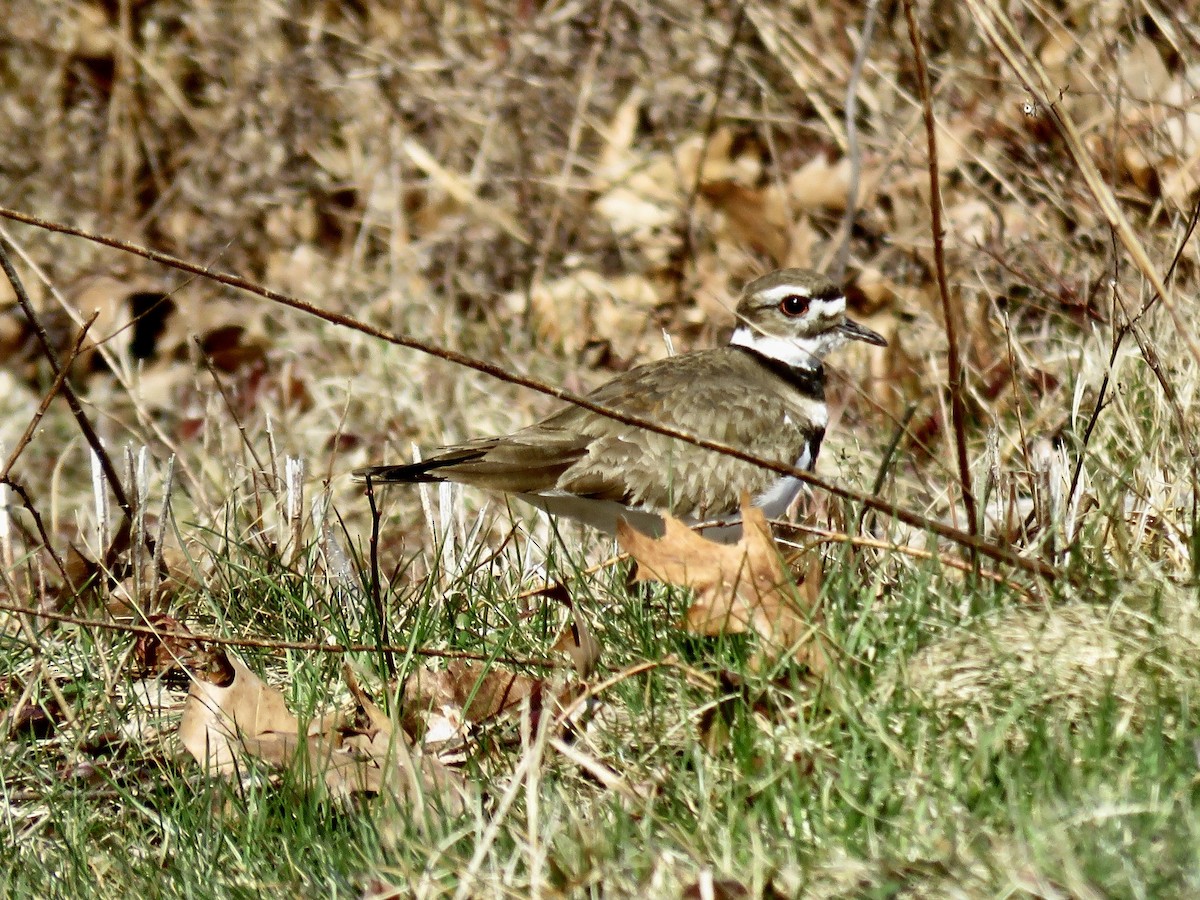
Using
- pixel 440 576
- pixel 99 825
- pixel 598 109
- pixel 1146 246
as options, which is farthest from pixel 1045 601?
pixel 598 109

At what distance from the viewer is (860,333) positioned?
21.4ft

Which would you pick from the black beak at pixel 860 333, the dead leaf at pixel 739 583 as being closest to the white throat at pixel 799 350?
the black beak at pixel 860 333

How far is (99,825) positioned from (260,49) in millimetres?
8123

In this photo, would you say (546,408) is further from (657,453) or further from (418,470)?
(418,470)

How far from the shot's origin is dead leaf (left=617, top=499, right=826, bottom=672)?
3.60 meters

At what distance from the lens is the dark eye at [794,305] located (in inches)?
258

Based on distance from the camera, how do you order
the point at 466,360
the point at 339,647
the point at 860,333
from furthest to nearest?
1. the point at 860,333
2. the point at 339,647
3. the point at 466,360

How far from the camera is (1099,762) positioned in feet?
9.91

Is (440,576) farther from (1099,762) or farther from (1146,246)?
(1146,246)

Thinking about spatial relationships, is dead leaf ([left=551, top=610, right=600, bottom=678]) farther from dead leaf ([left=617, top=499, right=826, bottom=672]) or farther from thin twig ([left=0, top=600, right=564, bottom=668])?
dead leaf ([left=617, top=499, right=826, bottom=672])

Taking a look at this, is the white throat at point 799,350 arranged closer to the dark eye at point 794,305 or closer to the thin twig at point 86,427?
the dark eye at point 794,305

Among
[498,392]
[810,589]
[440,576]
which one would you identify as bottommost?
[498,392]

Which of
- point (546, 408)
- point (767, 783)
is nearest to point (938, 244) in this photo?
point (767, 783)

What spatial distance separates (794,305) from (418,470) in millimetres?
1910
